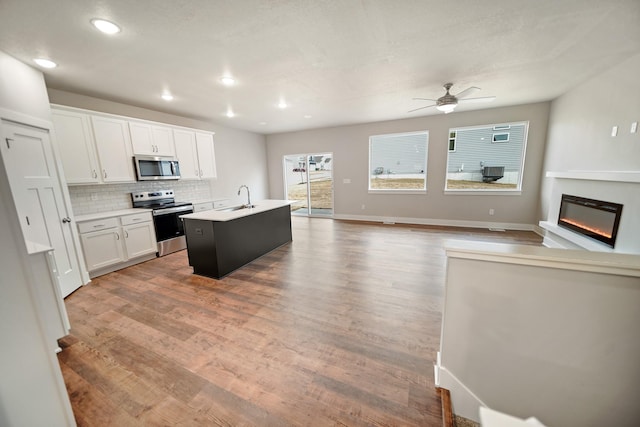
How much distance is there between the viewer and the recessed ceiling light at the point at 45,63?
8.19 feet

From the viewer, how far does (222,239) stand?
3281 millimetres

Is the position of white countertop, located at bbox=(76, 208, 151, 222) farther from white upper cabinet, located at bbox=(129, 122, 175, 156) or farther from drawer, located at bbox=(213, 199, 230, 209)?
drawer, located at bbox=(213, 199, 230, 209)

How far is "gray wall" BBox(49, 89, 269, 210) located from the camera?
3.67 metres

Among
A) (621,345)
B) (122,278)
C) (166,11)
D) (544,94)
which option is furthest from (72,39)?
(544,94)

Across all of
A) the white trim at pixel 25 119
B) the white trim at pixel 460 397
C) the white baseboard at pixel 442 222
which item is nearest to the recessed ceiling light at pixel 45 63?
the white trim at pixel 25 119

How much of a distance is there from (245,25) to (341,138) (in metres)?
4.92

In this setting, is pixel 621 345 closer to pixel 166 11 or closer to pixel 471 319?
pixel 471 319

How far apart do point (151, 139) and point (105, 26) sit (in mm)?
2602

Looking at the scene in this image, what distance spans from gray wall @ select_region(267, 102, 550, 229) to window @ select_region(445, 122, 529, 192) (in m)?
0.14

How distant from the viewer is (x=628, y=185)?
231 centimetres

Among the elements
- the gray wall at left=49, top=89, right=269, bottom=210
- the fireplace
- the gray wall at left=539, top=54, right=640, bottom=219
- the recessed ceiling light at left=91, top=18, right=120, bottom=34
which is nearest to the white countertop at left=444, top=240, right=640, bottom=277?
the fireplace

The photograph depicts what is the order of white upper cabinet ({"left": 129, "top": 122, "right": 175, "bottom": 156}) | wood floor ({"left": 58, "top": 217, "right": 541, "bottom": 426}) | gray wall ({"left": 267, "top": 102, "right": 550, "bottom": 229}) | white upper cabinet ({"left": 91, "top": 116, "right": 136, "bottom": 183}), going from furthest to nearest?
gray wall ({"left": 267, "top": 102, "right": 550, "bottom": 229}) < white upper cabinet ({"left": 129, "top": 122, "right": 175, "bottom": 156}) < white upper cabinet ({"left": 91, "top": 116, "right": 136, "bottom": 183}) < wood floor ({"left": 58, "top": 217, "right": 541, "bottom": 426})

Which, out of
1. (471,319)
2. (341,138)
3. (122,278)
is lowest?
(122,278)

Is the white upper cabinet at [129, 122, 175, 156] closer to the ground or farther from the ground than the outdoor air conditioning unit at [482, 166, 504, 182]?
farther from the ground
